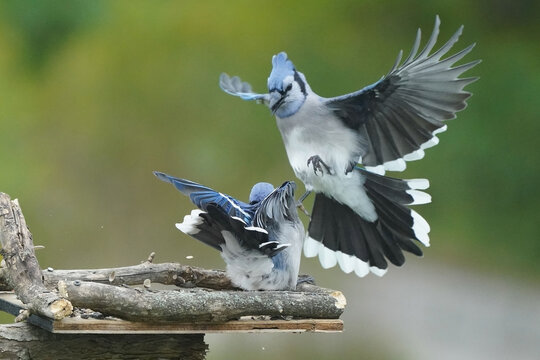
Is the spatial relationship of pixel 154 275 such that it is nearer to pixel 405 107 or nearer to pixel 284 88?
pixel 284 88

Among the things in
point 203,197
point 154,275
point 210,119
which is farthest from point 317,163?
point 210,119

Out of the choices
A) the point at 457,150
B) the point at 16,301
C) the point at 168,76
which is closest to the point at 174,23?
the point at 168,76

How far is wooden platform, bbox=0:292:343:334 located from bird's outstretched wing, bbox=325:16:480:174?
379 millimetres

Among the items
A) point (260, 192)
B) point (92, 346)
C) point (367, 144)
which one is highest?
A: point (367, 144)

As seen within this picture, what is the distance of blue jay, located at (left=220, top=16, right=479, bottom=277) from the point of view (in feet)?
5.01

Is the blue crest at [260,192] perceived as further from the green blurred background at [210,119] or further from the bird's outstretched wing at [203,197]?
the green blurred background at [210,119]

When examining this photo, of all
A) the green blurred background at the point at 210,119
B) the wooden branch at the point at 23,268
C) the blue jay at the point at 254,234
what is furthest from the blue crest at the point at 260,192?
the green blurred background at the point at 210,119

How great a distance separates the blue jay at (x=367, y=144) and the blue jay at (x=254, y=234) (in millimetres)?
122

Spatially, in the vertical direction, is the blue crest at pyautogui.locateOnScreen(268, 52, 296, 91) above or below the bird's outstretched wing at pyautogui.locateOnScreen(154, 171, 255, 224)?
above

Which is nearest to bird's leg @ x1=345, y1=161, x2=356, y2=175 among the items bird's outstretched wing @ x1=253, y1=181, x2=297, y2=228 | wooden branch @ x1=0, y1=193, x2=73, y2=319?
bird's outstretched wing @ x1=253, y1=181, x2=297, y2=228

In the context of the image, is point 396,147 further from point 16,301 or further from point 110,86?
point 110,86

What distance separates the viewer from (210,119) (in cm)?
270

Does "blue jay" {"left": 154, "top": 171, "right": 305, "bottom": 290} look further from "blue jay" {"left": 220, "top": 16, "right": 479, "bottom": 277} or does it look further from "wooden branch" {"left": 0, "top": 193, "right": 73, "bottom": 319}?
"wooden branch" {"left": 0, "top": 193, "right": 73, "bottom": 319}

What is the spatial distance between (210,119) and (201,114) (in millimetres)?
35
